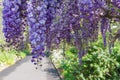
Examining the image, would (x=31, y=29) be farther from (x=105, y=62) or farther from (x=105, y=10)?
(x=105, y=62)

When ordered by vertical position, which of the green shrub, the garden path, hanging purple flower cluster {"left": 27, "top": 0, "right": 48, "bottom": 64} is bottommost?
the garden path

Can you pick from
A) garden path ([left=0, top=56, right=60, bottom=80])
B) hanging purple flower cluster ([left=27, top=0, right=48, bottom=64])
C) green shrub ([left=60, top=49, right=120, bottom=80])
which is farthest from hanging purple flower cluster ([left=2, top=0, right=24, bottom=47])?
garden path ([left=0, top=56, right=60, bottom=80])

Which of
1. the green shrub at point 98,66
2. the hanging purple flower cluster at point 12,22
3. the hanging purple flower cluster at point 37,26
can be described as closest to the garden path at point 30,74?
the green shrub at point 98,66

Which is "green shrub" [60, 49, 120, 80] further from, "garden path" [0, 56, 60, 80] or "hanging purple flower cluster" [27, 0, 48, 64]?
"hanging purple flower cluster" [27, 0, 48, 64]

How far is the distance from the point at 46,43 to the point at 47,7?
11.7 inches

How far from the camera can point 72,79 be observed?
1149 cm

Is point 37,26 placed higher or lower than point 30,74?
higher

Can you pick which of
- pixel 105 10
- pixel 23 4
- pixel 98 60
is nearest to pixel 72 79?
pixel 98 60

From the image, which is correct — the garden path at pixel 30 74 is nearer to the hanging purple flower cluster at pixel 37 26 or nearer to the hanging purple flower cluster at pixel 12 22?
the hanging purple flower cluster at pixel 12 22

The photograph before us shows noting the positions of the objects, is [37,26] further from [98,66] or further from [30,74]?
[30,74]

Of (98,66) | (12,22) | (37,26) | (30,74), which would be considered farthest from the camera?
(30,74)

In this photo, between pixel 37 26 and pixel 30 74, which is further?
pixel 30 74

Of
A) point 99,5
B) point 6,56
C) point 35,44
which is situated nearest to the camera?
point 35,44

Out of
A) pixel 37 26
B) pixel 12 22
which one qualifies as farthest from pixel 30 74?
pixel 37 26
